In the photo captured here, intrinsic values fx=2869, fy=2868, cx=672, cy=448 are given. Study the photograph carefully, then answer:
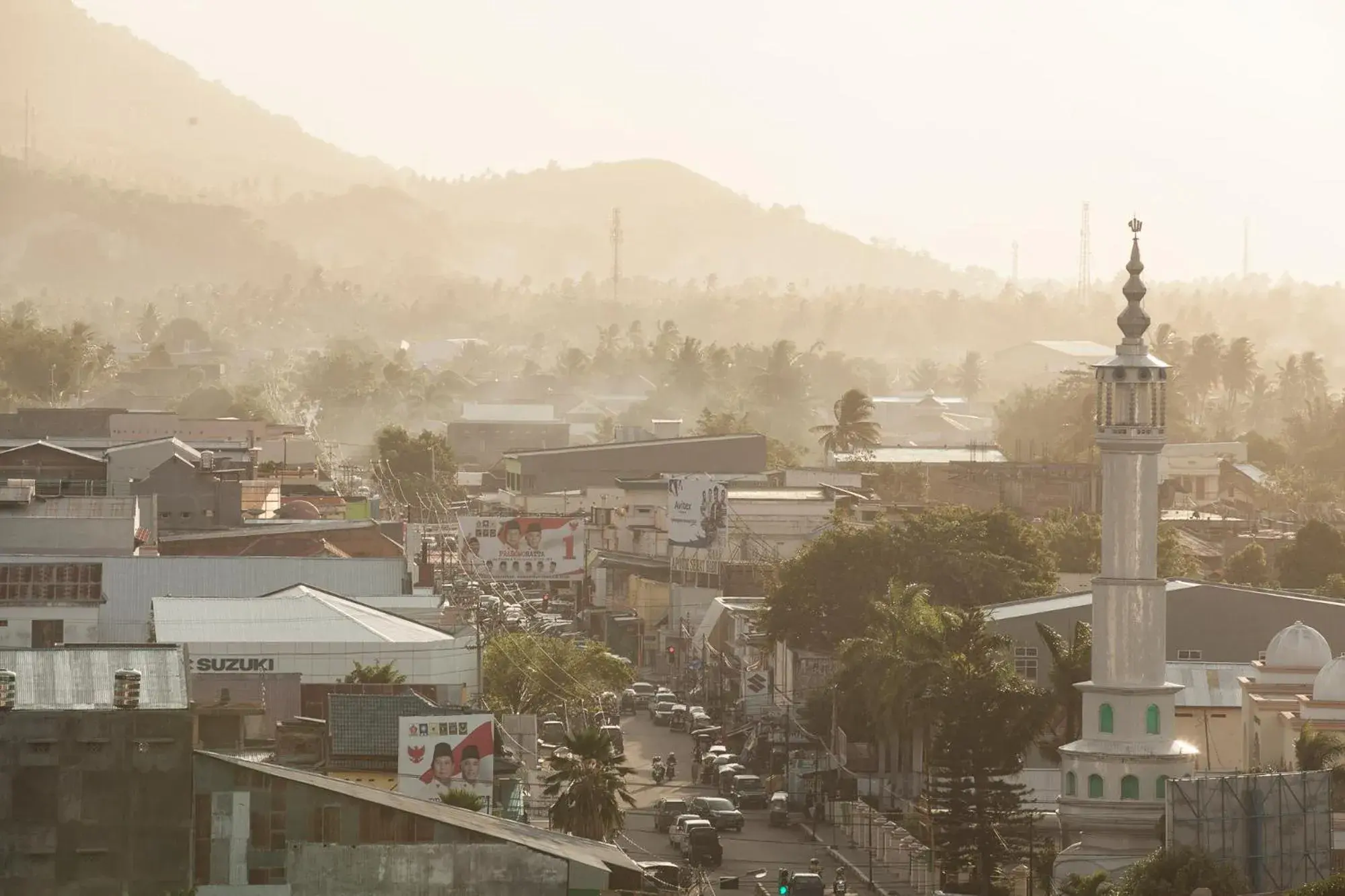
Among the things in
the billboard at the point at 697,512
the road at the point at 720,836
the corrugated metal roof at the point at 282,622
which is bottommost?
the road at the point at 720,836

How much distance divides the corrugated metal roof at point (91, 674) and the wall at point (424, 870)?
3033mm

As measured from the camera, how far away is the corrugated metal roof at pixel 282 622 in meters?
57.8

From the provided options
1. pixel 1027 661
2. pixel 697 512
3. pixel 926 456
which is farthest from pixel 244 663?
pixel 926 456

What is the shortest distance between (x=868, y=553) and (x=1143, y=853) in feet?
91.0

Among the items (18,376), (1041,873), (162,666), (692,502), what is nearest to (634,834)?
(1041,873)

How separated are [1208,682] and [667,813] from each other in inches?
523

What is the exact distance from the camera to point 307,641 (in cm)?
5766

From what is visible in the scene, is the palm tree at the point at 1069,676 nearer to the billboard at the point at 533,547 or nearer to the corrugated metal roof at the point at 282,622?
the corrugated metal roof at the point at 282,622

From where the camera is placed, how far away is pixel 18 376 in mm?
198125

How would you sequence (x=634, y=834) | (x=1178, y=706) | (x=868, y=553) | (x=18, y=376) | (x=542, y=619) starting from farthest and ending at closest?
(x=18, y=376), (x=542, y=619), (x=868, y=553), (x=1178, y=706), (x=634, y=834)

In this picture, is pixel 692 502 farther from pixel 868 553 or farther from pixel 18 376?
pixel 18 376

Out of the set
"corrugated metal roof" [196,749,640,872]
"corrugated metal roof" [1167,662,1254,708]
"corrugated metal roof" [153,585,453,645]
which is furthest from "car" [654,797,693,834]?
"corrugated metal roof" [196,749,640,872]

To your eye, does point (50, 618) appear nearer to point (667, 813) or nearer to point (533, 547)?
point (667, 813)

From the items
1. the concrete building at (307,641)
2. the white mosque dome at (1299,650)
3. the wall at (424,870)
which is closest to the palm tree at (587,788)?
the concrete building at (307,641)
